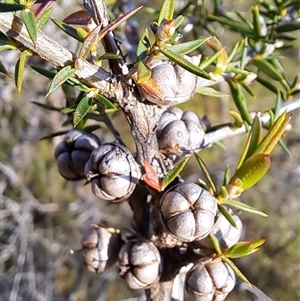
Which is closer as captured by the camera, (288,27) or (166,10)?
(166,10)

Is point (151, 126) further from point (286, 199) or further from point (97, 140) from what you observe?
point (286, 199)

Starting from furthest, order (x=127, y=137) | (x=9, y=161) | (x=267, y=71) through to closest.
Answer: (x=127, y=137), (x=9, y=161), (x=267, y=71)

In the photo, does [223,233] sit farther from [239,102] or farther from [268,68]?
[268,68]

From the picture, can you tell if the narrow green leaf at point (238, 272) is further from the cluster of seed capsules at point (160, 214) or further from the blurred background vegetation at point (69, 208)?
the blurred background vegetation at point (69, 208)

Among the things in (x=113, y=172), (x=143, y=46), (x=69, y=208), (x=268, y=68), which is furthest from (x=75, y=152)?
(x=69, y=208)

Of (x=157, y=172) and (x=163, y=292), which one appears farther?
(x=163, y=292)

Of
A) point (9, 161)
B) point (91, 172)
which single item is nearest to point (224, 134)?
point (91, 172)
